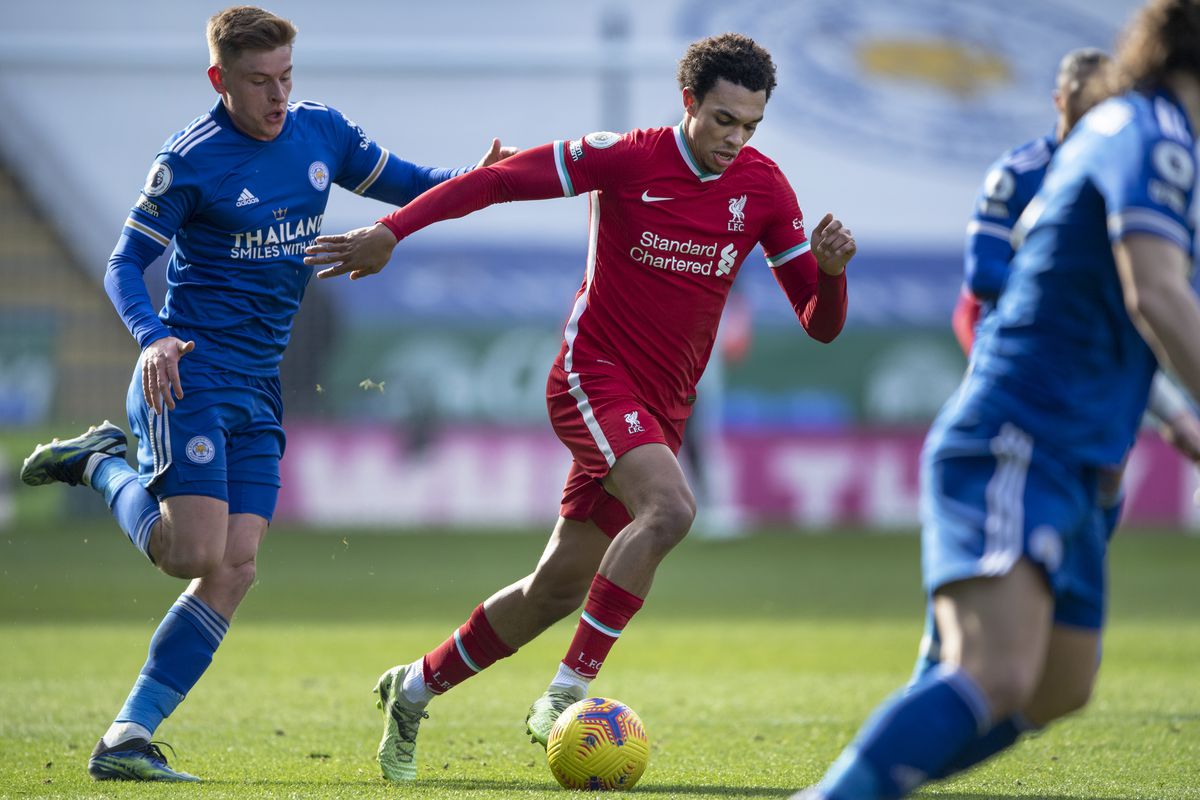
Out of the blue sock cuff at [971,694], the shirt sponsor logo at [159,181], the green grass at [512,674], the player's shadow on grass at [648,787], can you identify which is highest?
the shirt sponsor logo at [159,181]

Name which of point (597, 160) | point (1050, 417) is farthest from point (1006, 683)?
point (597, 160)

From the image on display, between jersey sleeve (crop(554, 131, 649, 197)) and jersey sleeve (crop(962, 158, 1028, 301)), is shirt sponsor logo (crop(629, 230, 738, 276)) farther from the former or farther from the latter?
jersey sleeve (crop(962, 158, 1028, 301))

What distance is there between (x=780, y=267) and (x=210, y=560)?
231 centimetres

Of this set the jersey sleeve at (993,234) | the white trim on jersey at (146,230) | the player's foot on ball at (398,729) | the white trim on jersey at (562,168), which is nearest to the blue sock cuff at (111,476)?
the white trim on jersey at (146,230)

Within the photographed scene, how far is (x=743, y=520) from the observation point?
1934cm

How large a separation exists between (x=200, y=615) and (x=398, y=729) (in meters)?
0.81

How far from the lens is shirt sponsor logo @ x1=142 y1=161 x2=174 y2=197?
535 cm

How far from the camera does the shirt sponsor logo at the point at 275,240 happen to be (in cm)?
552

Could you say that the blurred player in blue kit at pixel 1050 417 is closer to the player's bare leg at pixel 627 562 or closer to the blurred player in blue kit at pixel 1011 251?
the blurred player in blue kit at pixel 1011 251

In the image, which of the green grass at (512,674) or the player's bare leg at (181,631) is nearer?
the player's bare leg at (181,631)

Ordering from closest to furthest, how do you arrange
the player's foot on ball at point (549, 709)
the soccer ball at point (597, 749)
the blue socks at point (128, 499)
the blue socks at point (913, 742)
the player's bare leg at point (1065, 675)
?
the blue socks at point (913, 742) → the player's bare leg at point (1065, 675) → the soccer ball at point (597, 749) → the player's foot on ball at point (549, 709) → the blue socks at point (128, 499)

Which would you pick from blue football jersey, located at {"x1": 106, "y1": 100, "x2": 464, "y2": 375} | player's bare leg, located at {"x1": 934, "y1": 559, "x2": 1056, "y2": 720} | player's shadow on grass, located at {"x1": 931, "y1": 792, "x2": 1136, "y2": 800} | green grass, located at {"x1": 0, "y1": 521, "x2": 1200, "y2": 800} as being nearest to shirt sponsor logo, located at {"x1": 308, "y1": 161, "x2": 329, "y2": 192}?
blue football jersey, located at {"x1": 106, "y1": 100, "x2": 464, "y2": 375}

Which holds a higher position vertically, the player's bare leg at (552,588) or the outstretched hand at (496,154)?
the outstretched hand at (496,154)

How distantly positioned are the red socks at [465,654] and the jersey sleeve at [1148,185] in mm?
2865
